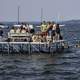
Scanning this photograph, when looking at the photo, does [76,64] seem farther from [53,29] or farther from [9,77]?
[9,77]

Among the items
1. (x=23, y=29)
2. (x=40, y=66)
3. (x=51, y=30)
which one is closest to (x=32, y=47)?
(x=23, y=29)

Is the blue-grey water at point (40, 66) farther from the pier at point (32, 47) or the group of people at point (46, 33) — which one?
the group of people at point (46, 33)

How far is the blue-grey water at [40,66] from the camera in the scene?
4181 centimetres

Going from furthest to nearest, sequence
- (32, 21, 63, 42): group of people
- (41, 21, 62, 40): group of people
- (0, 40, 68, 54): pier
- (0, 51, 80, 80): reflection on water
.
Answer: (0, 40, 68, 54): pier, (41, 21, 62, 40): group of people, (32, 21, 63, 42): group of people, (0, 51, 80, 80): reflection on water

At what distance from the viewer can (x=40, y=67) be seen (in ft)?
156

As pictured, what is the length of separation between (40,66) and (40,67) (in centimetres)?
60

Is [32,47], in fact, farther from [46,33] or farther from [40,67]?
[40,67]

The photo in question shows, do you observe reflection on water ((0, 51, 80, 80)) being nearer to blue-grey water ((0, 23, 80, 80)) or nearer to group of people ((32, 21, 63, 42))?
blue-grey water ((0, 23, 80, 80))

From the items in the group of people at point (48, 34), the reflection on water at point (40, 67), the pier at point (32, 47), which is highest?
the group of people at point (48, 34)

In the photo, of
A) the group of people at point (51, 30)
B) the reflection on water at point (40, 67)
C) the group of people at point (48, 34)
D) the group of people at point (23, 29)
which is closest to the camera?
the reflection on water at point (40, 67)

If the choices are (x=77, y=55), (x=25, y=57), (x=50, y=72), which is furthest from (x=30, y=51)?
(x=50, y=72)

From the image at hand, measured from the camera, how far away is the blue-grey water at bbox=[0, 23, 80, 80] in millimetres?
41812

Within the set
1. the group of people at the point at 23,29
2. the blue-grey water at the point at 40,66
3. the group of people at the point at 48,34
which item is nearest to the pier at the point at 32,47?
the group of people at the point at 48,34

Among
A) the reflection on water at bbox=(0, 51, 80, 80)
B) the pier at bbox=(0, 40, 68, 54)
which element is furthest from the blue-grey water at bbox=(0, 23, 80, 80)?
the pier at bbox=(0, 40, 68, 54)
